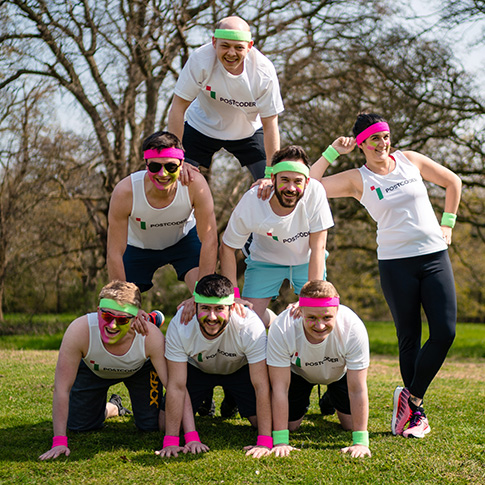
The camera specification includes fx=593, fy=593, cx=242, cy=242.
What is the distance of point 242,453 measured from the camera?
4238 mm

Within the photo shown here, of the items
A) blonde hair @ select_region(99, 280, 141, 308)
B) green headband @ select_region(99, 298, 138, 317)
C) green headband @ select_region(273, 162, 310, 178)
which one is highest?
green headband @ select_region(273, 162, 310, 178)

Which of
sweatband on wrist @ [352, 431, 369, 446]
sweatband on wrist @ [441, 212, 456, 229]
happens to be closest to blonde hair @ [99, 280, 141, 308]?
sweatband on wrist @ [352, 431, 369, 446]

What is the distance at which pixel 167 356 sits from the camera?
4.55 m

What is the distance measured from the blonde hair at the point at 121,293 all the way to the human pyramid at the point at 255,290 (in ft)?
0.04

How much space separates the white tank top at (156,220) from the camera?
4.84 m

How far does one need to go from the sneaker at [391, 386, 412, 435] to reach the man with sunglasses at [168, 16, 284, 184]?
232 cm

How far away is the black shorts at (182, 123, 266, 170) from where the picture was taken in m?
5.70

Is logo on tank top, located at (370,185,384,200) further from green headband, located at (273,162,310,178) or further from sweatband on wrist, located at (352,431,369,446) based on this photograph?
sweatband on wrist, located at (352,431,369,446)

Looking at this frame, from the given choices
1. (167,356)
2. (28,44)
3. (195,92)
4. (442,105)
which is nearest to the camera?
(167,356)

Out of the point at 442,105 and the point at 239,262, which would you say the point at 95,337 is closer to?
the point at 239,262

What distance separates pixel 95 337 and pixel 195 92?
2.26 m

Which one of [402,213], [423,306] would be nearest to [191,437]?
[423,306]

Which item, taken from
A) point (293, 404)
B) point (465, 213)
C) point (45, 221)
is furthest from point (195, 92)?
point (465, 213)

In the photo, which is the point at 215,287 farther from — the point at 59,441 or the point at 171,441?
the point at 59,441
